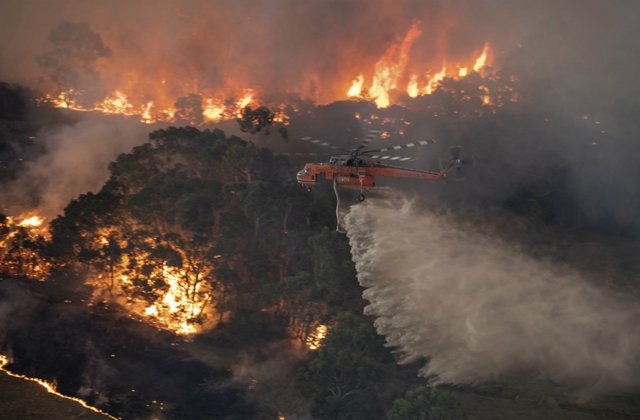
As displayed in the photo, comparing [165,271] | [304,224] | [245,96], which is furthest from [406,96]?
[165,271]

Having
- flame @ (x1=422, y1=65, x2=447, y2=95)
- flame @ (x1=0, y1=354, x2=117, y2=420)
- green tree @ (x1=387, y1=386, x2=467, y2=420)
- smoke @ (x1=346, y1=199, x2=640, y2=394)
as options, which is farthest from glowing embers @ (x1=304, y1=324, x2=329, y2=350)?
flame @ (x1=422, y1=65, x2=447, y2=95)

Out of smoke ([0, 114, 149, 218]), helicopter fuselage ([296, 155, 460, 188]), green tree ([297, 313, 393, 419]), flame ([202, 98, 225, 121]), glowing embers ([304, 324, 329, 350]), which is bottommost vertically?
green tree ([297, 313, 393, 419])

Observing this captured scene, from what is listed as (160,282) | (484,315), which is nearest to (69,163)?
(160,282)

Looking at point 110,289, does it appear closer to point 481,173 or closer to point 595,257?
point 481,173

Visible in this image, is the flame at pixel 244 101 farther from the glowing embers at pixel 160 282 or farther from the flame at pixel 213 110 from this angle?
the glowing embers at pixel 160 282

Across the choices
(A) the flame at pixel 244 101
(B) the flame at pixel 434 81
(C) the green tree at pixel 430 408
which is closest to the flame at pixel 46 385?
(C) the green tree at pixel 430 408

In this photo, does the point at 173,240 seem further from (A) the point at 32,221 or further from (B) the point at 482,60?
(B) the point at 482,60

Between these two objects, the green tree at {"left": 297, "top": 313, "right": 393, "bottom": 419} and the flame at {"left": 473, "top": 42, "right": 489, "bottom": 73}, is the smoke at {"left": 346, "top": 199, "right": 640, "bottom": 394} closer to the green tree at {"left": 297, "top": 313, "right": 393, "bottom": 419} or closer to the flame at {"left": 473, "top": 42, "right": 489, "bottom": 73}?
the green tree at {"left": 297, "top": 313, "right": 393, "bottom": 419}
